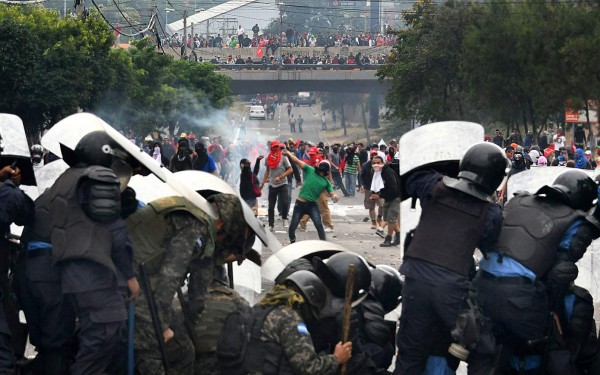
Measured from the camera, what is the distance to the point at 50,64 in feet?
114

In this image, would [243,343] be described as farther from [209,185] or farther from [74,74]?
[74,74]

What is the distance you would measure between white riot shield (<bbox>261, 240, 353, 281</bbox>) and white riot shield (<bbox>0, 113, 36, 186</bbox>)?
5.05ft

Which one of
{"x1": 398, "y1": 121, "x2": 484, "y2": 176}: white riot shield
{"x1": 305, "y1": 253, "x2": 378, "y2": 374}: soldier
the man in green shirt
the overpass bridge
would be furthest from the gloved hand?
the overpass bridge

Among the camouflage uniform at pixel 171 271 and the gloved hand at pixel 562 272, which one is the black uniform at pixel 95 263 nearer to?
the camouflage uniform at pixel 171 271

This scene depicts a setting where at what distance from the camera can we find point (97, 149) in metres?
6.88

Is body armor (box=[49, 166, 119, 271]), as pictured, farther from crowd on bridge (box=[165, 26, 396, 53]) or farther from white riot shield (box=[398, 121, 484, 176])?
crowd on bridge (box=[165, 26, 396, 53])

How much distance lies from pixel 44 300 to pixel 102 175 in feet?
2.91

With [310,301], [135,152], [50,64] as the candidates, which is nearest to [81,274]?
[135,152]

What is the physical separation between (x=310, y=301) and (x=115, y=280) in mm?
1069

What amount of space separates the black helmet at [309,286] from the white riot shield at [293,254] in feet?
2.38

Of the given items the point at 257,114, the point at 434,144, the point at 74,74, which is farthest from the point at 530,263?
the point at 257,114

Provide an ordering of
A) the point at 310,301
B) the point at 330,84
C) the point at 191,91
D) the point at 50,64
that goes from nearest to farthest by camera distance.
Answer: the point at 310,301 → the point at 50,64 → the point at 191,91 → the point at 330,84

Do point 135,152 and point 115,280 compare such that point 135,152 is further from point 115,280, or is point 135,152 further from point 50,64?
point 50,64

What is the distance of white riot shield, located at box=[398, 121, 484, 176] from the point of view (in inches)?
294
